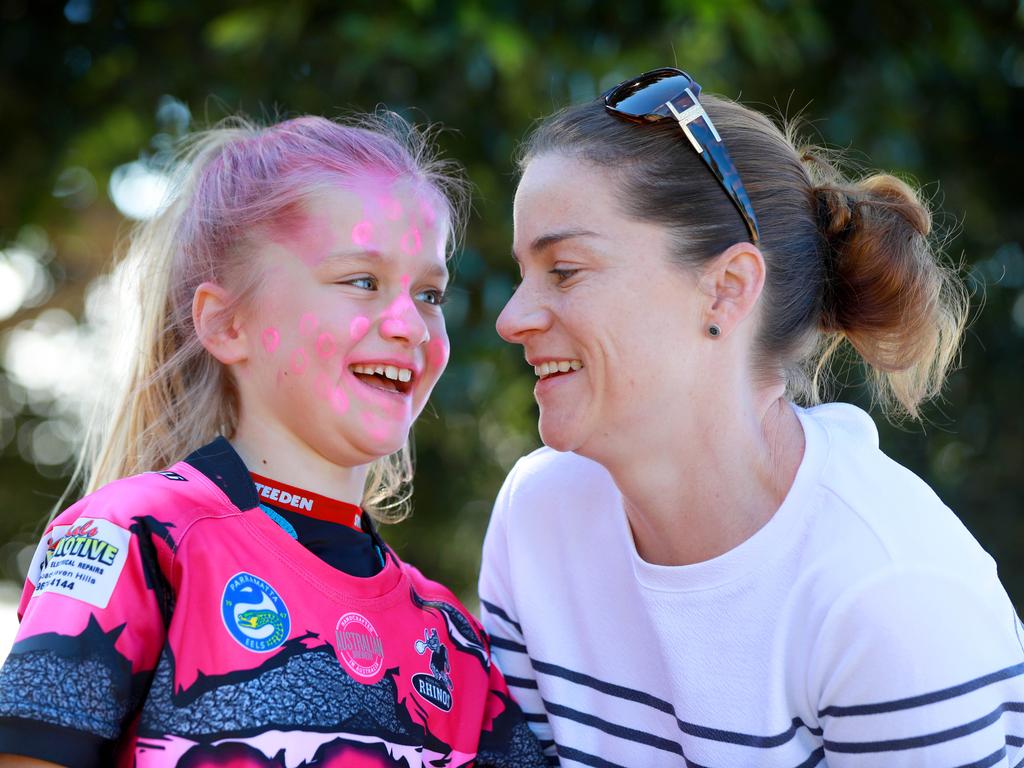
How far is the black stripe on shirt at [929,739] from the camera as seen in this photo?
1.74 meters

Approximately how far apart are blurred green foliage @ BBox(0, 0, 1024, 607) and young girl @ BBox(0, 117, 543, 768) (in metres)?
1.07

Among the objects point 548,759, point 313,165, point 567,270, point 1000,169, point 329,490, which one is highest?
point 1000,169

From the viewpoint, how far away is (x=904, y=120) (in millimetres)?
4082

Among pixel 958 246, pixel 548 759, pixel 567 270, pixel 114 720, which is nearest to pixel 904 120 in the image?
pixel 958 246

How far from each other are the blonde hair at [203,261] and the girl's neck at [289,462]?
5.5 inches

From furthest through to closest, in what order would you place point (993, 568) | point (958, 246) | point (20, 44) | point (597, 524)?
point (958, 246), point (20, 44), point (597, 524), point (993, 568)

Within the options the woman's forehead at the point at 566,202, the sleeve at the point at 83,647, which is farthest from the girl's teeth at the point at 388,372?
the sleeve at the point at 83,647

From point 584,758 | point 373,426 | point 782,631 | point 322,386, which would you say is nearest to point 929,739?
point 782,631

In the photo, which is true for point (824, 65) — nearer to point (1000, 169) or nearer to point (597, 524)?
point (1000, 169)

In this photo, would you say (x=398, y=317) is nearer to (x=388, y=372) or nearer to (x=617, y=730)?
(x=388, y=372)

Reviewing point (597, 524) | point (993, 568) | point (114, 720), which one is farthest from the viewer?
point (597, 524)

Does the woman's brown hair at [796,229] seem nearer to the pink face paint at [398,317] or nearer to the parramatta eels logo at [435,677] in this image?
the pink face paint at [398,317]

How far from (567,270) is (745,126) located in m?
0.45

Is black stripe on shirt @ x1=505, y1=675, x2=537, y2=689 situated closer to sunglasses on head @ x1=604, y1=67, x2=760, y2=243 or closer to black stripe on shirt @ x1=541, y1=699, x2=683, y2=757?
black stripe on shirt @ x1=541, y1=699, x2=683, y2=757
